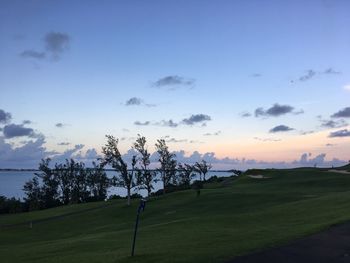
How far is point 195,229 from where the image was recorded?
2322 centimetres

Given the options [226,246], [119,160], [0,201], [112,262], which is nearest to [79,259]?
[112,262]

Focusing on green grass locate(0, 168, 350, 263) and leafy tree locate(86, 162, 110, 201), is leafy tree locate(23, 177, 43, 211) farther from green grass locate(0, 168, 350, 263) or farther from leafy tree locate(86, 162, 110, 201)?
green grass locate(0, 168, 350, 263)

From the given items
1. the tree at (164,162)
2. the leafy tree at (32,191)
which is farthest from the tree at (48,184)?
the tree at (164,162)

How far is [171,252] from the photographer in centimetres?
1518

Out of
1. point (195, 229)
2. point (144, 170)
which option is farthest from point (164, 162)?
point (195, 229)

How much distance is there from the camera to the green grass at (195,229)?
1591 centimetres

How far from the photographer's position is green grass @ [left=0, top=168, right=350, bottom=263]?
15.9 meters

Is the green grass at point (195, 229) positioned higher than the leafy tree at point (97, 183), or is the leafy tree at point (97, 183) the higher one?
the leafy tree at point (97, 183)

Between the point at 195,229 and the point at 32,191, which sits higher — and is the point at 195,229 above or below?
below

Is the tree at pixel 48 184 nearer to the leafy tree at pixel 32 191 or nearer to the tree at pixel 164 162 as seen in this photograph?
the leafy tree at pixel 32 191

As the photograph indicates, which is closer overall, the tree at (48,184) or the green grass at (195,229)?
the green grass at (195,229)

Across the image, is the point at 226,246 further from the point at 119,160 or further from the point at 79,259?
the point at 119,160

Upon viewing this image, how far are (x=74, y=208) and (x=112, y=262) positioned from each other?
54.6 m

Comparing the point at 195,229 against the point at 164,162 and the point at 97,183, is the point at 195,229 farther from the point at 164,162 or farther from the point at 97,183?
the point at 97,183
